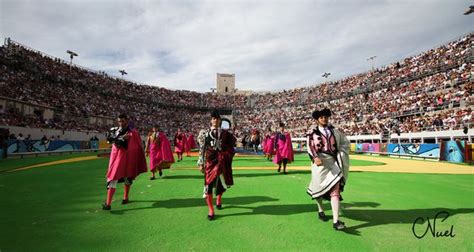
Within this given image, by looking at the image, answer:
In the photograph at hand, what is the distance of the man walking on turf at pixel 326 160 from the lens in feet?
15.2

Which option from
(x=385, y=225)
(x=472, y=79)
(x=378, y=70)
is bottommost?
(x=385, y=225)

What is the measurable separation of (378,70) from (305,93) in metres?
16.0

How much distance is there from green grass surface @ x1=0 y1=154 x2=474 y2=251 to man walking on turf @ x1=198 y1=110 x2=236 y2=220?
2.06ft

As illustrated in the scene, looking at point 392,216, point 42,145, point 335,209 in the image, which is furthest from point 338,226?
point 42,145

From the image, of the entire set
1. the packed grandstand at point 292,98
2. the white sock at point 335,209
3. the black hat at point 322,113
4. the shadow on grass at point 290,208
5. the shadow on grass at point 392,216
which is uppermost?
the packed grandstand at point 292,98

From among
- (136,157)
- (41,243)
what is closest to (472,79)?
(136,157)

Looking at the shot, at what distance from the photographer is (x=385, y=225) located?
452 centimetres

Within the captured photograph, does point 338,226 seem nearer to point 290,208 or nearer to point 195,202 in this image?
point 290,208

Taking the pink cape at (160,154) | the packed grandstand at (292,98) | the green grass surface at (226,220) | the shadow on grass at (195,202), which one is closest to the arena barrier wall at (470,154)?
the packed grandstand at (292,98)

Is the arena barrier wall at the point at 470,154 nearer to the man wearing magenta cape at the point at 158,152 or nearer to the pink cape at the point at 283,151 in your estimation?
A: the pink cape at the point at 283,151

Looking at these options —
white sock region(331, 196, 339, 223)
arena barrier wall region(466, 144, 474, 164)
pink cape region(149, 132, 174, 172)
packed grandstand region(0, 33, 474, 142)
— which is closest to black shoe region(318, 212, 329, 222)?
white sock region(331, 196, 339, 223)

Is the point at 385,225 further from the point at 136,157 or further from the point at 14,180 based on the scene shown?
the point at 14,180

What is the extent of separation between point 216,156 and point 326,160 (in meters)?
2.14

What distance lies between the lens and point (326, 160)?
4820mm
